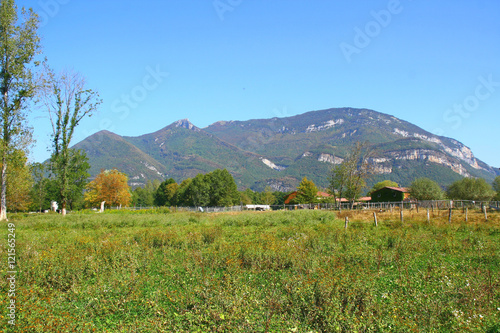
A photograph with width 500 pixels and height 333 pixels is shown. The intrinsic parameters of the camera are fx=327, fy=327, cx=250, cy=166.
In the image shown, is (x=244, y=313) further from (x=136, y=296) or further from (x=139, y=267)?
(x=139, y=267)

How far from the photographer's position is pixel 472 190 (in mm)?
70500

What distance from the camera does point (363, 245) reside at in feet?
46.2

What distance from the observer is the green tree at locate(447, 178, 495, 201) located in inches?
2715

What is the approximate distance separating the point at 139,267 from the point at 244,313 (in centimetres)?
593

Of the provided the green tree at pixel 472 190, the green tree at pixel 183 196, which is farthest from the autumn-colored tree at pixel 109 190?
the green tree at pixel 472 190

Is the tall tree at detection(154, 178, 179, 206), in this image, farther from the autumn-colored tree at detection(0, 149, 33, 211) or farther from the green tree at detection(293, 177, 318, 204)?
the autumn-colored tree at detection(0, 149, 33, 211)

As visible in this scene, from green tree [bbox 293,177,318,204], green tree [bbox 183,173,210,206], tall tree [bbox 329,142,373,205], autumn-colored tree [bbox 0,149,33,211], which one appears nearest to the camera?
autumn-colored tree [bbox 0,149,33,211]

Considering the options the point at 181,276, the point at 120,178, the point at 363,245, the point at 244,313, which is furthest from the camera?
the point at 120,178

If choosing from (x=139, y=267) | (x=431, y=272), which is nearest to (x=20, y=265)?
(x=139, y=267)

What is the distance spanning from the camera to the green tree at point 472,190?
68963 millimetres
